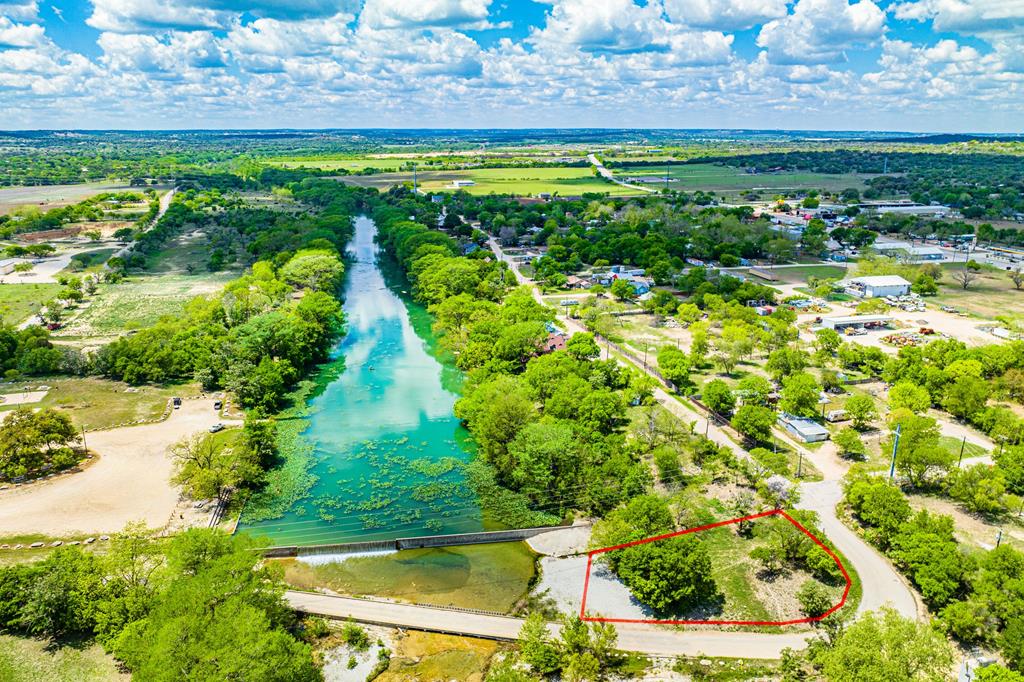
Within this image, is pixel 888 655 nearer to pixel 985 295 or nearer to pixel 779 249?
pixel 985 295

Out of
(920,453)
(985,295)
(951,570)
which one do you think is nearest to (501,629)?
(951,570)

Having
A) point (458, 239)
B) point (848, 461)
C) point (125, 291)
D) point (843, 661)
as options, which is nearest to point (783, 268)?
point (458, 239)

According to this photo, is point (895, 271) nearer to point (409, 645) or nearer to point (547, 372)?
point (547, 372)

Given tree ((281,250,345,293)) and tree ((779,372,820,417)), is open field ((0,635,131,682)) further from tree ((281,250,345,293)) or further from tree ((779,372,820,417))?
tree ((281,250,345,293))

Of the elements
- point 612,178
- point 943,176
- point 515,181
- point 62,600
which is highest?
point 943,176

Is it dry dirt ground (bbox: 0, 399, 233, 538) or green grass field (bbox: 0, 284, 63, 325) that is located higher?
green grass field (bbox: 0, 284, 63, 325)

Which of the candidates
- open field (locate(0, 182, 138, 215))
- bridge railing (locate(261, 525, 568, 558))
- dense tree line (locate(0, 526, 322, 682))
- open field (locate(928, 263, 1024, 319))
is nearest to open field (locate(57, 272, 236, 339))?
bridge railing (locate(261, 525, 568, 558))
